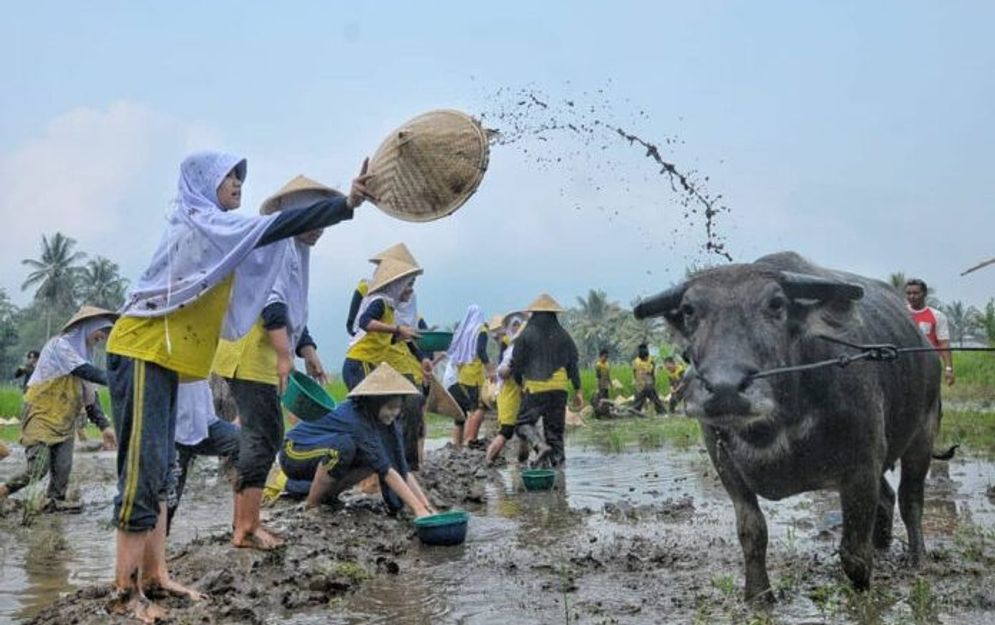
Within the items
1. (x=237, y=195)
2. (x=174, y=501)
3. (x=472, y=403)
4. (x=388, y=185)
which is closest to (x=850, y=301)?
(x=388, y=185)

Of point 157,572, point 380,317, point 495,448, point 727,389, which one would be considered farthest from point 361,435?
point 495,448

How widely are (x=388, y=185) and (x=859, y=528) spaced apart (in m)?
2.65

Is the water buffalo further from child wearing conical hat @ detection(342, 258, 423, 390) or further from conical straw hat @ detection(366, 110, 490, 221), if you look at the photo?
child wearing conical hat @ detection(342, 258, 423, 390)

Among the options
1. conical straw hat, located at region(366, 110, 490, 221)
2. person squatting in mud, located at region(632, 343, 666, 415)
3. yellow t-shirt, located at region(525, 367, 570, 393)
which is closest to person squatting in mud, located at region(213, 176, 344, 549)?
conical straw hat, located at region(366, 110, 490, 221)

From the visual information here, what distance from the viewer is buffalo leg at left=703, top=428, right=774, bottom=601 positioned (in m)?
4.78

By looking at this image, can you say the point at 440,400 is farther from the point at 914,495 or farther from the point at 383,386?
the point at 914,495

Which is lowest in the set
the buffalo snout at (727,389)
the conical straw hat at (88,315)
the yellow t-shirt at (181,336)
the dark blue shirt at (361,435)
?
the dark blue shirt at (361,435)

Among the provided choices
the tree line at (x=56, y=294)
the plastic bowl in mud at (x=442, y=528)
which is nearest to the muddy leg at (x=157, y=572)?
the plastic bowl in mud at (x=442, y=528)

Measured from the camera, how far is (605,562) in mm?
5875

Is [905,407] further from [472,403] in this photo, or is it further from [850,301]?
[472,403]

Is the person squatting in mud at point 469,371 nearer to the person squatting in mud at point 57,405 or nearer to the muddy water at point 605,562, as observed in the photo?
the muddy water at point 605,562

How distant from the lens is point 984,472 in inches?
377

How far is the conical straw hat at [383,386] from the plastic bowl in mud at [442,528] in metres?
1.00

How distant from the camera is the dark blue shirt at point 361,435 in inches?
273
